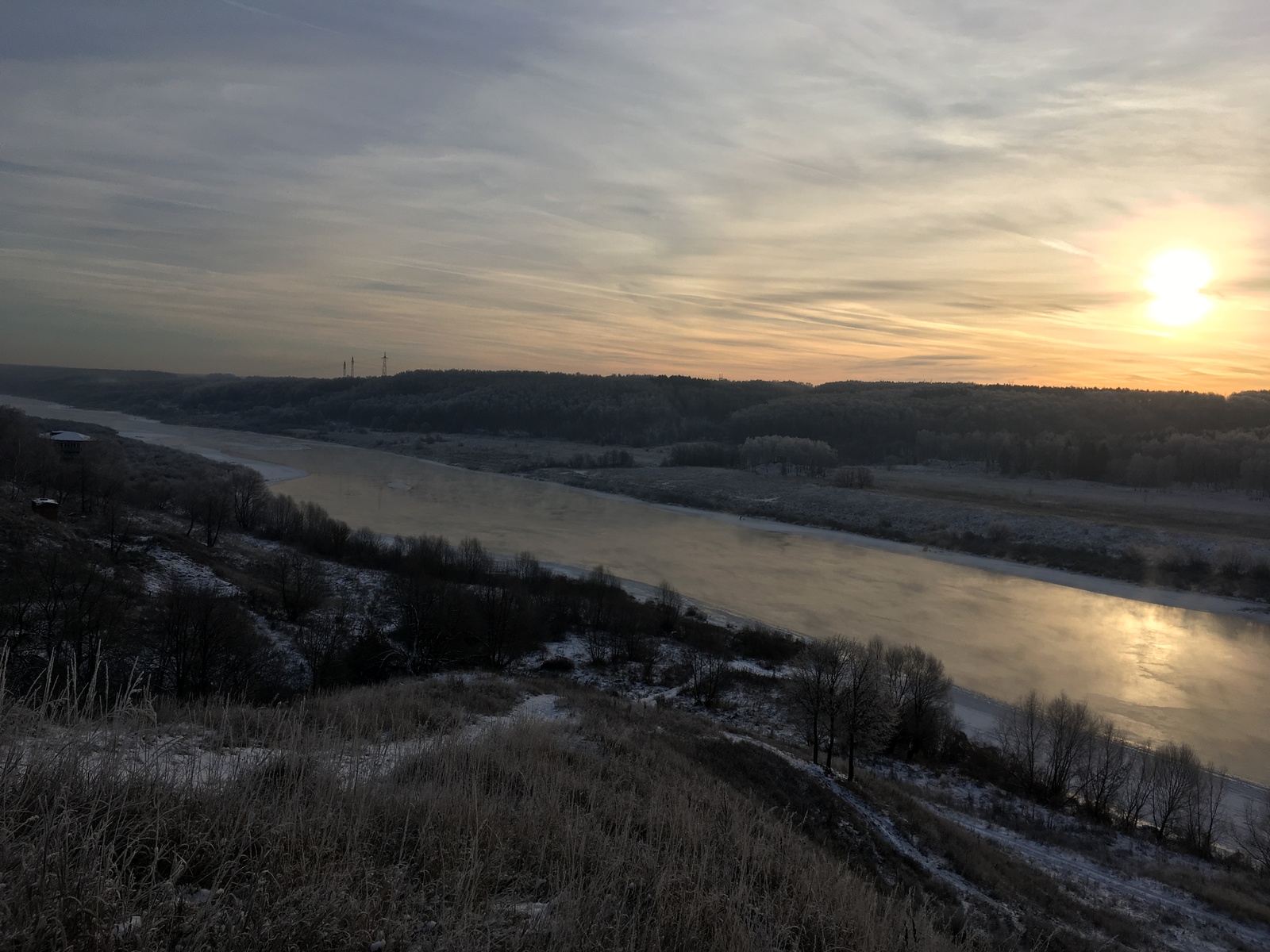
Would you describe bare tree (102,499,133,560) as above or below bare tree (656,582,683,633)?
above

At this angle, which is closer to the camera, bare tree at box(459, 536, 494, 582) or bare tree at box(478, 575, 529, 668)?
bare tree at box(478, 575, 529, 668)

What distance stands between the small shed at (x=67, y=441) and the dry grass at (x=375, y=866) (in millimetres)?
36803

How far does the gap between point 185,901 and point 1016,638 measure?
24.0 m

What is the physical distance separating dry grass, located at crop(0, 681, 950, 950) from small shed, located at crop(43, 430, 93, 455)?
36.8m

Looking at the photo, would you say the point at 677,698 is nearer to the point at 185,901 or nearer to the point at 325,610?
the point at 325,610

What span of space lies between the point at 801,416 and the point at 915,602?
56.5 m

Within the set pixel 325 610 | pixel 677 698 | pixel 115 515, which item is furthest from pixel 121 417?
pixel 677 698

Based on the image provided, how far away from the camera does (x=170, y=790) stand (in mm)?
2891

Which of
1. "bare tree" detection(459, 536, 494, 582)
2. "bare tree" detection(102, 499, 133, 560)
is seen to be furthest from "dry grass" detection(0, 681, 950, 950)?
"bare tree" detection(459, 536, 494, 582)

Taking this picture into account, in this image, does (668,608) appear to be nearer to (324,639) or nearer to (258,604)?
(324,639)

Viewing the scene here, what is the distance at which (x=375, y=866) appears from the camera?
2.84 meters

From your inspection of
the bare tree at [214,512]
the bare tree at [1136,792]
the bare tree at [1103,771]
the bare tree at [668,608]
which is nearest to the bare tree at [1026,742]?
the bare tree at [1103,771]

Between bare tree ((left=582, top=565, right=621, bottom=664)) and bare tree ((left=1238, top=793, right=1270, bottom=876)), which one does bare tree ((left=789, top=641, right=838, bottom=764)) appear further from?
bare tree ((left=582, top=565, right=621, bottom=664))

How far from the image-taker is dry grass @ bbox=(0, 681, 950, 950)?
2.14 metres
